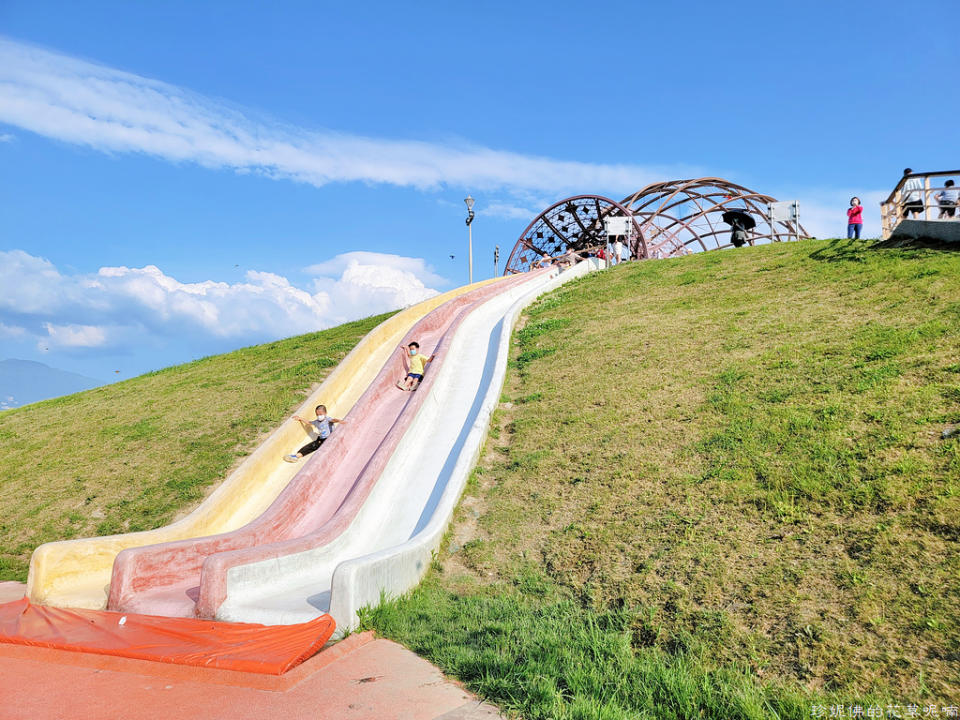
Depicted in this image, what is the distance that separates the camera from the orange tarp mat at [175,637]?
5039mm

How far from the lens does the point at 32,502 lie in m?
11.3

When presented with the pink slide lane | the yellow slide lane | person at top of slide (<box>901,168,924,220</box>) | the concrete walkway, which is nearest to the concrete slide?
the pink slide lane

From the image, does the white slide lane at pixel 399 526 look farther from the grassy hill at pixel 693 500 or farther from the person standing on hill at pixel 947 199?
the person standing on hill at pixel 947 199

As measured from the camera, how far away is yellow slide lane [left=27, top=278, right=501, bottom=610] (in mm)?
7641

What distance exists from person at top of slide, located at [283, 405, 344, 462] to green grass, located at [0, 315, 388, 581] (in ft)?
A: 3.58

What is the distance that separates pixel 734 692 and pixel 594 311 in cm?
1229

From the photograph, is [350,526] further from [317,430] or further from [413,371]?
[413,371]

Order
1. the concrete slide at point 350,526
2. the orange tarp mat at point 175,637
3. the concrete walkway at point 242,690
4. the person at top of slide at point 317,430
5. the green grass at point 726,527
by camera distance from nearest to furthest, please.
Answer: the concrete walkway at point 242,690 < the green grass at point 726,527 < the orange tarp mat at point 175,637 < the concrete slide at point 350,526 < the person at top of slide at point 317,430

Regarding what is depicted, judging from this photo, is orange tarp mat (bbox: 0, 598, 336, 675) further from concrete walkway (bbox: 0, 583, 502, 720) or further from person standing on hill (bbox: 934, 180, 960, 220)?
person standing on hill (bbox: 934, 180, 960, 220)

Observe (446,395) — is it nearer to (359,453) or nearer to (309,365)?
(359,453)

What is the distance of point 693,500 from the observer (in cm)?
692

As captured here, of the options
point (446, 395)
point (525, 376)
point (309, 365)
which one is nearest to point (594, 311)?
point (525, 376)

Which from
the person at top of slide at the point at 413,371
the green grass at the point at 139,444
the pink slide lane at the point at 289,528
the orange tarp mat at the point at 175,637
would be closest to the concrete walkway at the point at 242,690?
the orange tarp mat at the point at 175,637

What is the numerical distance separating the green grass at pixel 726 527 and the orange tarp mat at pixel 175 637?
2.67 feet
